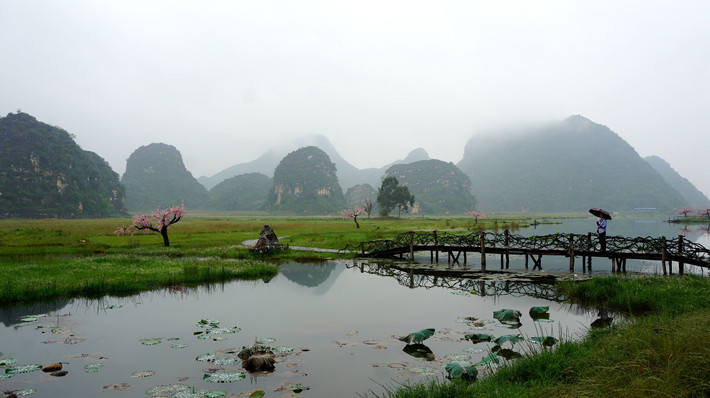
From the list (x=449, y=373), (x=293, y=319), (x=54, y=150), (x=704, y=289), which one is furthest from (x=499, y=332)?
(x=54, y=150)

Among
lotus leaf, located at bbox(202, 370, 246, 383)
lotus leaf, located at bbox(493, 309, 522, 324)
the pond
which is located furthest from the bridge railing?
lotus leaf, located at bbox(202, 370, 246, 383)

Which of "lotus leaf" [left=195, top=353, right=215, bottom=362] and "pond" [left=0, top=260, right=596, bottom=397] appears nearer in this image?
"pond" [left=0, top=260, right=596, bottom=397]

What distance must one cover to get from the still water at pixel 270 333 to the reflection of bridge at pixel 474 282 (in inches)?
7.1

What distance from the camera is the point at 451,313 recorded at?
12250mm

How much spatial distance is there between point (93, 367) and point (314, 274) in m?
13.7

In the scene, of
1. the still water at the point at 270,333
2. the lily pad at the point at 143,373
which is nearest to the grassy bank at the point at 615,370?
the still water at the point at 270,333

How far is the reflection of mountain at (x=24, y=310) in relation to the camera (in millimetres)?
11246

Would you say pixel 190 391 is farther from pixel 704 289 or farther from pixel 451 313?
pixel 704 289

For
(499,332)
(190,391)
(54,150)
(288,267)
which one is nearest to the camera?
(190,391)

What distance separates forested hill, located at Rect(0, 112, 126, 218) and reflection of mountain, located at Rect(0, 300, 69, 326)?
117802 mm

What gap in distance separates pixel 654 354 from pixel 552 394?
1701 millimetres

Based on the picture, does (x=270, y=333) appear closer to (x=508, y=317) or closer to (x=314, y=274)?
(x=508, y=317)

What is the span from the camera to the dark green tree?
113m

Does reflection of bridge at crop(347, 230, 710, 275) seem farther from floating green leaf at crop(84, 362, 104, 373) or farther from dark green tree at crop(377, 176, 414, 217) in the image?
dark green tree at crop(377, 176, 414, 217)
